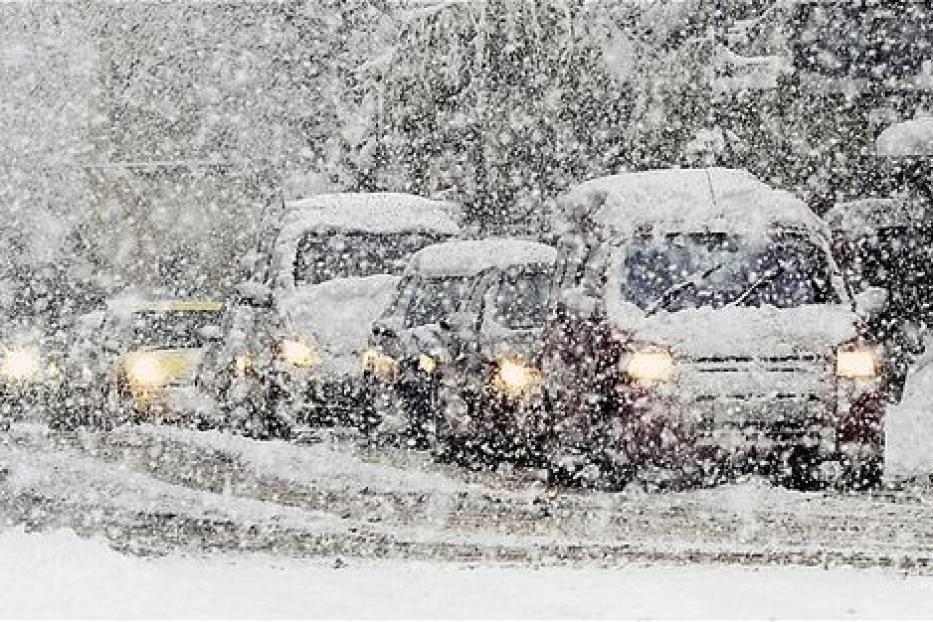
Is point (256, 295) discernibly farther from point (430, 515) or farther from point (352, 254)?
point (430, 515)

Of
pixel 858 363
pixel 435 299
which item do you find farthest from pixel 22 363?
pixel 858 363

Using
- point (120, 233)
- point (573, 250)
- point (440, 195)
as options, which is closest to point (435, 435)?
point (573, 250)

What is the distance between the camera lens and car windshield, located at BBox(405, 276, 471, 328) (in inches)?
653

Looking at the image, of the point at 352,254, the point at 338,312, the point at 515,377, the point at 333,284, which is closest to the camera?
the point at 515,377

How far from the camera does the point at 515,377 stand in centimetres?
1409

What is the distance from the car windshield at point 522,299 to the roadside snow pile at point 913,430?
8.89ft

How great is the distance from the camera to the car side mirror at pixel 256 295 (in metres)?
18.1

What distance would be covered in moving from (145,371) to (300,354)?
2662 mm

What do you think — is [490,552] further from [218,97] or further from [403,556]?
[218,97]

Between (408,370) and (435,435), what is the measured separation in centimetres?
84

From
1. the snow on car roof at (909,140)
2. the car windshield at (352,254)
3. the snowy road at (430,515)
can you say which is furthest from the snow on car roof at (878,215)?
the snowy road at (430,515)

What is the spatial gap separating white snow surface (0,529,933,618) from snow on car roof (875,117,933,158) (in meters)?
11.0

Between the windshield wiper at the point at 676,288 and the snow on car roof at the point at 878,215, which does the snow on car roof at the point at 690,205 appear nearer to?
the windshield wiper at the point at 676,288

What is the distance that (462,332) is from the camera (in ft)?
49.0
